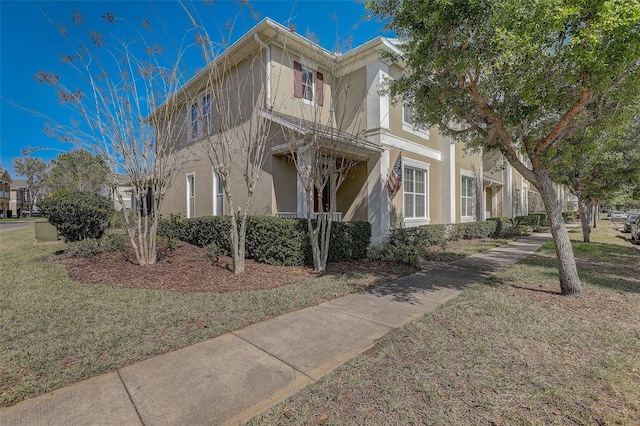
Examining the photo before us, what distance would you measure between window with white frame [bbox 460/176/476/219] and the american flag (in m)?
7.54

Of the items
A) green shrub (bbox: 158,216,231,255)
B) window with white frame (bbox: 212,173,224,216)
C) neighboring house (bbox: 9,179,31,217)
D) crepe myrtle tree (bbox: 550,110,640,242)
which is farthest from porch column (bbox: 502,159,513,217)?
neighboring house (bbox: 9,179,31,217)

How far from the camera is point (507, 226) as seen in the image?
19.5m

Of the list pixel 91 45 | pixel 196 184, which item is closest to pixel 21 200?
pixel 196 184

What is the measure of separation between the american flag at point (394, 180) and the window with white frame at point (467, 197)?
7540 millimetres

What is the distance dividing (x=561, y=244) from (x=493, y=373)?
4.19 metres

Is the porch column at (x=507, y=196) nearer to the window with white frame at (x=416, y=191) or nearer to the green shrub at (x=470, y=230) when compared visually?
the green shrub at (x=470, y=230)

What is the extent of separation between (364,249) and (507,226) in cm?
1448

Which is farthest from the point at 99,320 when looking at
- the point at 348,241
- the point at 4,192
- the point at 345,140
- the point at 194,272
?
the point at 4,192

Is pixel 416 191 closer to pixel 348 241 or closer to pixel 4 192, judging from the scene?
pixel 348 241

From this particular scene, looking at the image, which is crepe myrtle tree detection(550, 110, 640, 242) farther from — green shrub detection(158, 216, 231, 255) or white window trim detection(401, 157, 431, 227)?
green shrub detection(158, 216, 231, 255)

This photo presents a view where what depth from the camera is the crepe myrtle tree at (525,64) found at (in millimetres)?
4270

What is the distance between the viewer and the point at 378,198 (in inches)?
436

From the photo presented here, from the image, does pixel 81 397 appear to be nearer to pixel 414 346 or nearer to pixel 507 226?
pixel 414 346

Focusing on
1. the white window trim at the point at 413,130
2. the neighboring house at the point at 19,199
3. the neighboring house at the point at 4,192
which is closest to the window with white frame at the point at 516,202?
the white window trim at the point at 413,130
